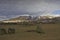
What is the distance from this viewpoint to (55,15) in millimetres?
1127

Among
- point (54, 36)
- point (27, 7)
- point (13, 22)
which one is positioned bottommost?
point (54, 36)

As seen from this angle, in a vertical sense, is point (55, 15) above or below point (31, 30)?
above

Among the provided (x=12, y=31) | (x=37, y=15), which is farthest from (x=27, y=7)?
(x=12, y=31)

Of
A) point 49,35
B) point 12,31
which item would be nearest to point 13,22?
point 12,31

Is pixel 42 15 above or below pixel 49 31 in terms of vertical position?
above

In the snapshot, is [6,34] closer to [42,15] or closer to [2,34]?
[2,34]

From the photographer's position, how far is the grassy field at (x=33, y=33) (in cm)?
111

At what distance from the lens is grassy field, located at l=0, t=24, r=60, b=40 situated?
3.64 feet

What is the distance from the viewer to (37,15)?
3.67ft

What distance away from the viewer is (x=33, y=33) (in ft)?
3.71

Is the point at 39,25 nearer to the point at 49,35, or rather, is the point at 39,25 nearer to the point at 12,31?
the point at 49,35

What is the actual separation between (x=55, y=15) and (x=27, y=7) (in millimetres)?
227

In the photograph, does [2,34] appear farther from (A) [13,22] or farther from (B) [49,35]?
(B) [49,35]

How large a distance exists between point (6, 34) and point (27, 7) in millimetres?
266
